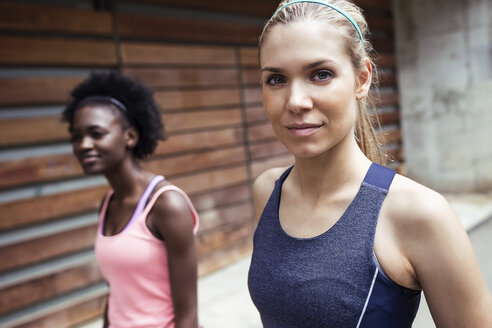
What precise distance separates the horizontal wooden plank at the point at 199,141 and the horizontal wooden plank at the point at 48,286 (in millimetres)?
1389

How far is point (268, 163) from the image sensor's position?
566cm

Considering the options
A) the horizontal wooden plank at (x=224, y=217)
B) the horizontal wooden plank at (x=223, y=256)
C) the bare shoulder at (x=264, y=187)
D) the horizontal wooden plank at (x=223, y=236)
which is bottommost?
the horizontal wooden plank at (x=223, y=256)

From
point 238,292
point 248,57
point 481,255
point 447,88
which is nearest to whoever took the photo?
point 238,292

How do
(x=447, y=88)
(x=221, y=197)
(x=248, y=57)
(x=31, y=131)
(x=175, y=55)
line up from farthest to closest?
(x=447, y=88)
(x=248, y=57)
(x=221, y=197)
(x=175, y=55)
(x=31, y=131)

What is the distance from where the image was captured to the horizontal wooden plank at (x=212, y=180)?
4676 mm

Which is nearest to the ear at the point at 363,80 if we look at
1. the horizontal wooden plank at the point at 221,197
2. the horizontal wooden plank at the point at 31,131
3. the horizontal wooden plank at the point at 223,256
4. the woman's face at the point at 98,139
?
the woman's face at the point at 98,139

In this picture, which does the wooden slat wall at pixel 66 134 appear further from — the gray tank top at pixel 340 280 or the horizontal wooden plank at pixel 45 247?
the gray tank top at pixel 340 280

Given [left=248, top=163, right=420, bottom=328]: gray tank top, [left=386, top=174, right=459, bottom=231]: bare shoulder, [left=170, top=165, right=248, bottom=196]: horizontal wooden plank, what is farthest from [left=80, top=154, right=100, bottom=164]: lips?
[left=170, top=165, right=248, bottom=196]: horizontal wooden plank

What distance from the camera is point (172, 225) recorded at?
1788mm

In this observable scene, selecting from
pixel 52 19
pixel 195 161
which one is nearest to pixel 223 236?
pixel 195 161

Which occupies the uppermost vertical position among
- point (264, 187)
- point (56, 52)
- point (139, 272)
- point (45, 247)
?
point (56, 52)

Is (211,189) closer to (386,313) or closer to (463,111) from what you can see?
(386,313)

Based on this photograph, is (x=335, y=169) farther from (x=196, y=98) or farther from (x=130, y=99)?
(x=196, y=98)

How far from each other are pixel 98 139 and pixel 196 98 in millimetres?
2778
